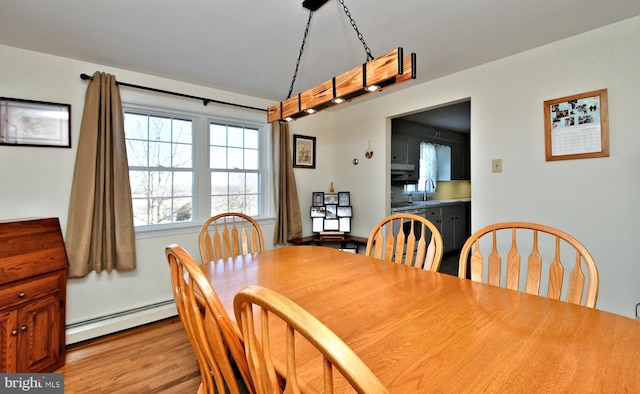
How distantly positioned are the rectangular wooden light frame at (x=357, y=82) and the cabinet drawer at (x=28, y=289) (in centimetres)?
191

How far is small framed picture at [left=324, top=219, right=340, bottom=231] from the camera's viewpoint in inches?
144

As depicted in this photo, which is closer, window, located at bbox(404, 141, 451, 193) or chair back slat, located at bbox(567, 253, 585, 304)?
chair back slat, located at bbox(567, 253, 585, 304)

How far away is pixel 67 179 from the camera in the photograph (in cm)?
228

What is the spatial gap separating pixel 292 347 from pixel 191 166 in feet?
9.38

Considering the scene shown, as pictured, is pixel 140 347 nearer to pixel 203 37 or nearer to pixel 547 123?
pixel 203 37

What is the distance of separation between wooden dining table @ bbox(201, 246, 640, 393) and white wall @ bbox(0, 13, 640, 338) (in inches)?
54.3

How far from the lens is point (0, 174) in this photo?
2.05m

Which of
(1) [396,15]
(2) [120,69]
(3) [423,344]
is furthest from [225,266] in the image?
(2) [120,69]

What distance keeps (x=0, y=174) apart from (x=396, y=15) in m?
2.94

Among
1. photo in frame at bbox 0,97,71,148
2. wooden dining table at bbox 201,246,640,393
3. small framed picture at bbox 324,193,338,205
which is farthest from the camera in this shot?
small framed picture at bbox 324,193,338,205

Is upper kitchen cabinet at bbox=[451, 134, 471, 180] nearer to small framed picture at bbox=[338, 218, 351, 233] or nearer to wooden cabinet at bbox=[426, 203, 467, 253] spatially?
wooden cabinet at bbox=[426, 203, 467, 253]

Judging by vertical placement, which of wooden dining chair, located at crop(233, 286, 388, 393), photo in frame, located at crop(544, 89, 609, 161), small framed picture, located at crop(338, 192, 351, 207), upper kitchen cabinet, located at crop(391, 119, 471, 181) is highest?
upper kitchen cabinet, located at crop(391, 119, 471, 181)

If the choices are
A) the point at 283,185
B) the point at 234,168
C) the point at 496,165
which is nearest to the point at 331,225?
the point at 283,185

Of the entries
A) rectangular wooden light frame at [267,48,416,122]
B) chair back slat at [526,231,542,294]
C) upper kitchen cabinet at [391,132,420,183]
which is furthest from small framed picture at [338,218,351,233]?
chair back slat at [526,231,542,294]
